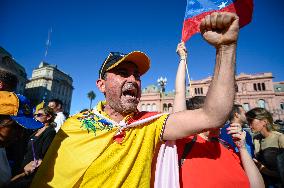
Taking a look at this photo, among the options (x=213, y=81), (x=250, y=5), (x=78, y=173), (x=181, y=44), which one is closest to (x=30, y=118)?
(x=78, y=173)

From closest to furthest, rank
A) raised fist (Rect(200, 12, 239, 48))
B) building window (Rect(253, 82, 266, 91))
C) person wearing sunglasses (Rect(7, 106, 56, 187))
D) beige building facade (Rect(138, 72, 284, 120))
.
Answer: raised fist (Rect(200, 12, 239, 48))
person wearing sunglasses (Rect(7, 106, 56, 187))
beige building facade (Rect(138, 72, 284, 120))
building window (Rect(253, 82, 266, 91))

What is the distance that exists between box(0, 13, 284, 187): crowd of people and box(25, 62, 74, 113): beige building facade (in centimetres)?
6092

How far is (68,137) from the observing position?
6.25 feet

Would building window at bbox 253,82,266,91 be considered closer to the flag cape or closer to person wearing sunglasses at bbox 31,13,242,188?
the flag cape

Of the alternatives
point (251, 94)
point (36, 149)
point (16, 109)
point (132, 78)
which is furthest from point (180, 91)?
point (251, 94)

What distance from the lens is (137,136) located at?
182 centimetres

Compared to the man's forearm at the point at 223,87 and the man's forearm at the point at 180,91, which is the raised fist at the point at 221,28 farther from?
the man's forearm at the point at 180,91

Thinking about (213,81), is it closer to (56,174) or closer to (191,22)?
(56,174)

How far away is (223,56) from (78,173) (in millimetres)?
1434

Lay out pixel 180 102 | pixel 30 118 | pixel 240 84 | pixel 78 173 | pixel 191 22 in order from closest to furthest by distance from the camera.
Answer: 1. pixel 78 173
2. pixel 30 118
3. pixel 180 102
4. pixel 191 22
5. pixel 240 84

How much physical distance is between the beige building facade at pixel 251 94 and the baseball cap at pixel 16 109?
50.6m

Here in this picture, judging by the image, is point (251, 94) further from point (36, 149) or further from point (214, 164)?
point (214, 164)

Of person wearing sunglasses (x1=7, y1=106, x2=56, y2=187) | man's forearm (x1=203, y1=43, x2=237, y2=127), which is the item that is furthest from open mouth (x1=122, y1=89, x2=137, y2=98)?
person wearing sunglasses (x1=7, y1=106, x2=56, y2=187)

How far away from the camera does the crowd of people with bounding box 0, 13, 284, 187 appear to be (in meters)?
1.43
